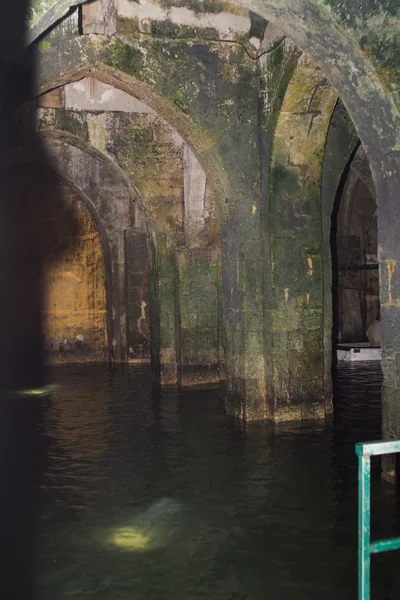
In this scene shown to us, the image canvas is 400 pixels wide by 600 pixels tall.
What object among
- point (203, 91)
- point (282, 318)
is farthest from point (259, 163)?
point (282, 318)

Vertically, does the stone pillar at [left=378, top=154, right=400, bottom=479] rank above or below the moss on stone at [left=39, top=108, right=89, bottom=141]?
below

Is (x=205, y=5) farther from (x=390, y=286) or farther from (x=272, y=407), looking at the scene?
(x=272, y=407)

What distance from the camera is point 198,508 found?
5.04 m

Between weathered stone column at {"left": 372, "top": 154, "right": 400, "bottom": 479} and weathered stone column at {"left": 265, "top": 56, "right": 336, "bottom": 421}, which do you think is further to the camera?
weathered stone column at {"left": 265, "top": 56, "right": 336, "bottom": 421}

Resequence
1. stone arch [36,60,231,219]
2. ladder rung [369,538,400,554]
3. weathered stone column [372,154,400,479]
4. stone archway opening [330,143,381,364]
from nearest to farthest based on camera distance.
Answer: ladder rung [369,538,400,554]
weathered stone column [372,154,400,479]
stone arch [36,60,231,219]
stone archway opening [330,143,381,364]

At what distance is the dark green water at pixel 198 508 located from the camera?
382 cm

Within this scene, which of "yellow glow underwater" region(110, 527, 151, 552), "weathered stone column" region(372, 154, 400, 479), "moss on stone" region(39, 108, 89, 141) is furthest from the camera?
"moss on stone" region(39, 108, 89, 141)

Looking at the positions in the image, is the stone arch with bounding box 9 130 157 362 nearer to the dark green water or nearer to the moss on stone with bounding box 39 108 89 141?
the moss on stone with bounding box 39 108 89 141

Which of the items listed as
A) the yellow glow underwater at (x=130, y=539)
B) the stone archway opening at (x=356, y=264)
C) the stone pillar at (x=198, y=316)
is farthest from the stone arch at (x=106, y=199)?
the yellow glow underwater at (x=130, y=539)

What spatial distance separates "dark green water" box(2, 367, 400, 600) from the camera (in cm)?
382

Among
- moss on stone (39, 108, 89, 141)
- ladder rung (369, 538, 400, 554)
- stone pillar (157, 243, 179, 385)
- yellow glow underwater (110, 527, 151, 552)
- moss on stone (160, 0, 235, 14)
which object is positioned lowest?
yellow glow underwater (110, 527, 151, 552)

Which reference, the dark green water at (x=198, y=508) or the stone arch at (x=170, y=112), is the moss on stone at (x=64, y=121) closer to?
the stone arch at (x=170, y=112)

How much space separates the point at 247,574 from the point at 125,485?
1944 millimetres

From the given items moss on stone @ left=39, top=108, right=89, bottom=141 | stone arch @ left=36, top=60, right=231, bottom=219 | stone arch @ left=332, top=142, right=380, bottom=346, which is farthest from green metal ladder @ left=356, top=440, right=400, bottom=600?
stone arch @ left=332, top=142, right=380, bottom=346
